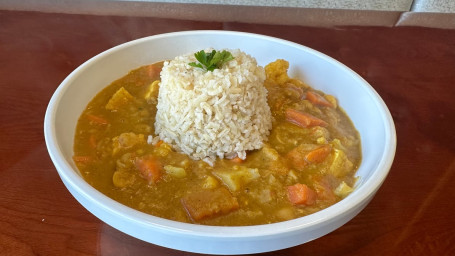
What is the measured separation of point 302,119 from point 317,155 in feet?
0.71

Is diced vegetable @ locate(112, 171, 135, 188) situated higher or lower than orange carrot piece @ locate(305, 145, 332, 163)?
lower

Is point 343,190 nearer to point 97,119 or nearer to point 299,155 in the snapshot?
point 299,155

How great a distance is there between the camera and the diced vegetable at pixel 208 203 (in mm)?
1247

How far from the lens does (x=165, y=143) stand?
154 cm

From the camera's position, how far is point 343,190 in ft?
4.50

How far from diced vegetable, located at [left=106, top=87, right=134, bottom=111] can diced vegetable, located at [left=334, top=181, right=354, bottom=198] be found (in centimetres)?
92

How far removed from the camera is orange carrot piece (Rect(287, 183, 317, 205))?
4.35ft

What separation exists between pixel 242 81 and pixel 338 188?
520 millimetres

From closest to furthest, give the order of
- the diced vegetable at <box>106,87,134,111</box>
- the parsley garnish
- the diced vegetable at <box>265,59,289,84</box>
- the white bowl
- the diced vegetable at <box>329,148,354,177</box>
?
1. the white bowl
2. the diced vegetable at <box>329,148,354,177</box>
3. the parsley garnish
4. the diced vegetable at <box>106,87,134,111</box>
5. the diced vegetable at <box>265,59,289,84</box>

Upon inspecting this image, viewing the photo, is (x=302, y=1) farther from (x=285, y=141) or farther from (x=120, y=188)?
(x=120, y=188)

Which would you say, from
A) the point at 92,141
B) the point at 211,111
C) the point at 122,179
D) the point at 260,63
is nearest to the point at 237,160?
the point at 211,111

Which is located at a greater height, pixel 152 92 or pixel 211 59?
pixel 211 59

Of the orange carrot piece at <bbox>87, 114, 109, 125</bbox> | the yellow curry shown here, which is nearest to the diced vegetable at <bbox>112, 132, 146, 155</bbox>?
the yellow curry

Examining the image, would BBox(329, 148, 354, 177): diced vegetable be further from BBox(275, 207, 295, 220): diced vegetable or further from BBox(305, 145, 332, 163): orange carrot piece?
BBox(275, 207, 295, 220): diced vegetable
